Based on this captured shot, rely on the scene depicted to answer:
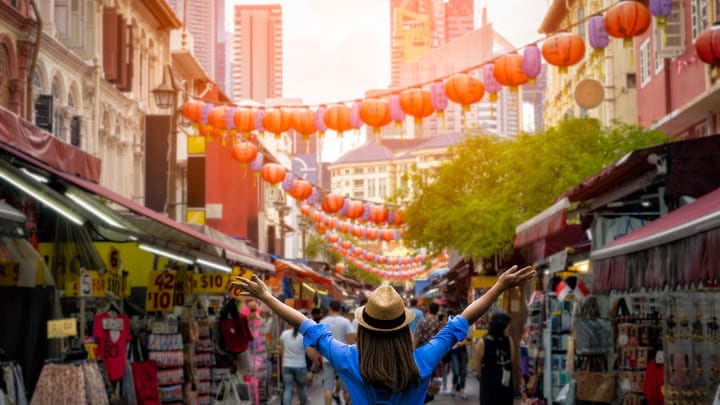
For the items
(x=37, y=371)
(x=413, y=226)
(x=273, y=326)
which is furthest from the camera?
(x=413, y=226)

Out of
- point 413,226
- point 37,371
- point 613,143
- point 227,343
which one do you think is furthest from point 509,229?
point 37,371

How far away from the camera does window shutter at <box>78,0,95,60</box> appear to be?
97.2ft

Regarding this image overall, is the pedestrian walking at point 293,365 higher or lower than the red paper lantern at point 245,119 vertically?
lower

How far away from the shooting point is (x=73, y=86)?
29.9 metres

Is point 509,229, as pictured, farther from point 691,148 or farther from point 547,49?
point 691,148

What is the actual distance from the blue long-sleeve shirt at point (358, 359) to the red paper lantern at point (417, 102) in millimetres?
15916

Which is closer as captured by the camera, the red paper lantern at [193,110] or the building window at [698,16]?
the red paper lantern at [193,110]

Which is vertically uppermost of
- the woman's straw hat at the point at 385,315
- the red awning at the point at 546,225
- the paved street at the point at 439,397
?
the red awning at the point at 546,225

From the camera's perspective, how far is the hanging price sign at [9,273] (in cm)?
1049

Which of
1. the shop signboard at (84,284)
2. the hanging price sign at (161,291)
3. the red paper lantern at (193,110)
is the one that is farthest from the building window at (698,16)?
the shop signboard at (84,284)

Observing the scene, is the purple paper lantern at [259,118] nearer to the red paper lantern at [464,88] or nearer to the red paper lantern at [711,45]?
A: the red paper lantern at [464,88]

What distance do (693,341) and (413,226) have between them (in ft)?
90.3

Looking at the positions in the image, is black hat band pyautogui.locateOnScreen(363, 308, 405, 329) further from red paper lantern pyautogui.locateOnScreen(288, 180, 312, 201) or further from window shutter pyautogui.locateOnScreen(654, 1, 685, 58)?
red paper lantern pyautogui.locateOnScreen(288, 180, 312, 201)

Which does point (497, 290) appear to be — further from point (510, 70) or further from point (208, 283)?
point (510, 70)
